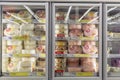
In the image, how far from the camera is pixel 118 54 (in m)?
3.30

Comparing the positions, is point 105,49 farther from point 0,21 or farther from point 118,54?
point 0,21

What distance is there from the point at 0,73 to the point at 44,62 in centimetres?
56

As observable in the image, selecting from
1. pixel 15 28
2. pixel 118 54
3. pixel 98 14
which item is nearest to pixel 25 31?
pixel 15 28

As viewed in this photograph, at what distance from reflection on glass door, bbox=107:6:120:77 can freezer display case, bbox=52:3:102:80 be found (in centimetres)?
16

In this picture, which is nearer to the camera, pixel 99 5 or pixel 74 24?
pixel 99 5

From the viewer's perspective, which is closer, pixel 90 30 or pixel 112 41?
pixel 90 30

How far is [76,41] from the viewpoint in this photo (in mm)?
3400

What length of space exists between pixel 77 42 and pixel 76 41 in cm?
2

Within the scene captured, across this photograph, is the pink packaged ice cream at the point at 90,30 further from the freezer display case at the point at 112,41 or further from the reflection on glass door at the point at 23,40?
the reflection on glass door at the point at 23,40

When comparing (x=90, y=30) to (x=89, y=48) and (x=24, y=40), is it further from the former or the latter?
(x=24, y=40)

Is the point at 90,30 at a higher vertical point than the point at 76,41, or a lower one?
higher

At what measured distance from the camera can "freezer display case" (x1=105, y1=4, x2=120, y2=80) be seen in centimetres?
326

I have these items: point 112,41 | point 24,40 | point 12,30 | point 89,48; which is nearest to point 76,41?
point 89,48

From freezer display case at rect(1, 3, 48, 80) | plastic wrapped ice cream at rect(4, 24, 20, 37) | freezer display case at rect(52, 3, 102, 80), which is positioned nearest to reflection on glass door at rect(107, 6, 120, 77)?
freezer display case at rect(52, 3, 102, 80)
